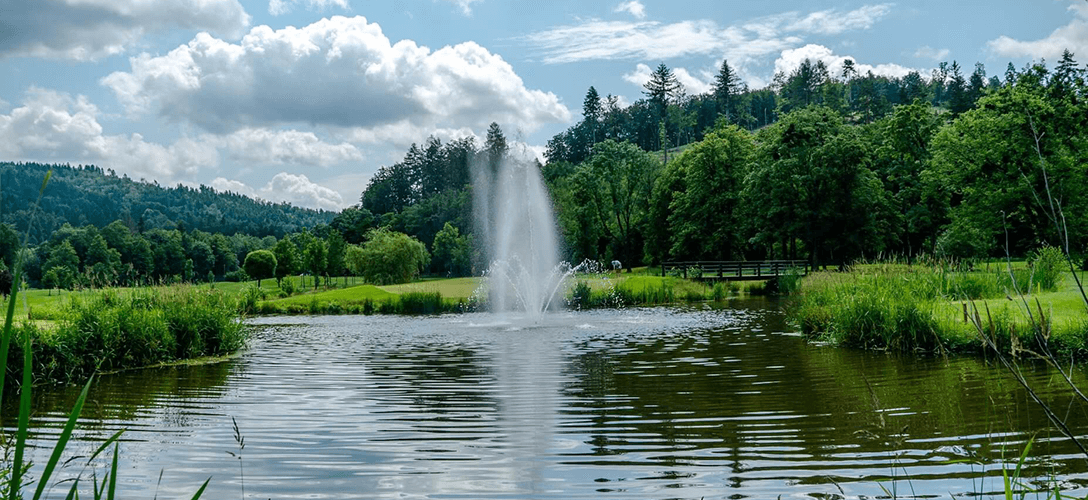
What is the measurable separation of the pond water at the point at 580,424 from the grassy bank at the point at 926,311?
0.90 metres

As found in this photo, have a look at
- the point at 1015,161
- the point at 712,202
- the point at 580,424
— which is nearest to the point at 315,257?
the point at 712,202

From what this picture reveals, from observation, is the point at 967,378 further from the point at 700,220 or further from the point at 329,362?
the point at 700,220

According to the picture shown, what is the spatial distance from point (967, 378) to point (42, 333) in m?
14.7

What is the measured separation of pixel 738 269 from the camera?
46.2 meters

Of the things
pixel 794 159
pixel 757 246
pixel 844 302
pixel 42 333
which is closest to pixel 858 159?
pixel 794 159

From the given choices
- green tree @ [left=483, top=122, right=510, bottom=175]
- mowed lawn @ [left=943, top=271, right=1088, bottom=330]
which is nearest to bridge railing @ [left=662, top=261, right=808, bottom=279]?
mowed lawn @ [left=943, top=271, right=1088, bottom=330]

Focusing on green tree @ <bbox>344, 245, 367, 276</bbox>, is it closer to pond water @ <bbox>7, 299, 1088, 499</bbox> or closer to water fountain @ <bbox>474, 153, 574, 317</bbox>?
water fountain @ <bbox>474, 153, 574, 317</bbox>

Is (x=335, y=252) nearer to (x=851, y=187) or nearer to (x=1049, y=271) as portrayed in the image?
(x=851, y=187)

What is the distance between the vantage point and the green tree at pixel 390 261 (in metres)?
54.5

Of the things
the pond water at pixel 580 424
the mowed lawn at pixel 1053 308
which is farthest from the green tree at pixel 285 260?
the mowed lawn at pixel 1053 308

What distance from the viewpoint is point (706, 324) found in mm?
23219

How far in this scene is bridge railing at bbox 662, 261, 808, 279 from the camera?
45.8 metres

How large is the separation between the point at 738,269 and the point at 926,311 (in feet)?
103

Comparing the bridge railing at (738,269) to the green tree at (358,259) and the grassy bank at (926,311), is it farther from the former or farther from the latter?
the grassy bank at (926,311)
